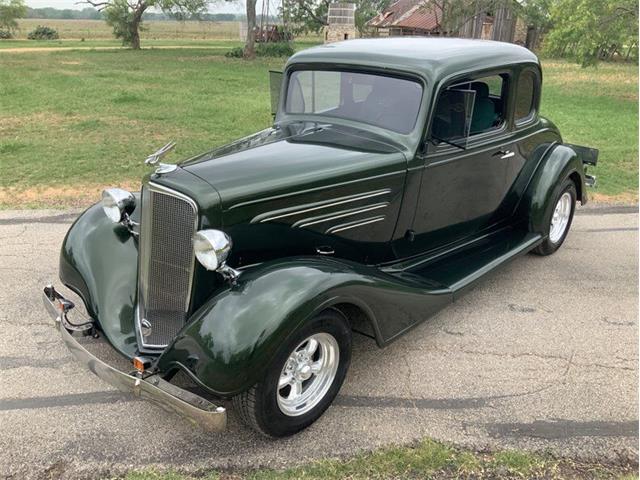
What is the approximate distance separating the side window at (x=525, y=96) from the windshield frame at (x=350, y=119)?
1.37 meters

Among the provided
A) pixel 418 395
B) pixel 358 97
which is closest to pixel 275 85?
pixel 358 97

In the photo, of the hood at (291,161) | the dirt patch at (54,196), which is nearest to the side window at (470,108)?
the hood at (291,161)

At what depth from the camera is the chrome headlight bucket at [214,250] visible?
267 cm

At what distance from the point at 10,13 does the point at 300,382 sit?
56.2 meters

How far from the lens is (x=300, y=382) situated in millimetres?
2949

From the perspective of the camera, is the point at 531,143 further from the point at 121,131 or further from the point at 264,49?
the point at 264,49

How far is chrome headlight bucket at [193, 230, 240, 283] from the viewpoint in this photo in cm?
267

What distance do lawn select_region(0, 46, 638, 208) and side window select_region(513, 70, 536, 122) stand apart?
10.2 ft

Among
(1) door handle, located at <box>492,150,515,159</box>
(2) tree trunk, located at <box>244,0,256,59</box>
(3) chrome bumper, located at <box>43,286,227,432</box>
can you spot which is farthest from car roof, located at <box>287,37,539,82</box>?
(2) tree trunk, located at <box>244,0,256,59</box>

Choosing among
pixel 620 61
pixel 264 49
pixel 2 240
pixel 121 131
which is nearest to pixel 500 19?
pixel 620 61

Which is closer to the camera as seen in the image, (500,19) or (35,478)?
(35,478)

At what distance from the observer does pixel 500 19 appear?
98.7ft

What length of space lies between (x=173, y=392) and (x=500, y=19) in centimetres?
3233

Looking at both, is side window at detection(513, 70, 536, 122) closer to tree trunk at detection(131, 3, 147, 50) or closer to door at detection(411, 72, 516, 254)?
door at detection(411, 72, 516, 254)
